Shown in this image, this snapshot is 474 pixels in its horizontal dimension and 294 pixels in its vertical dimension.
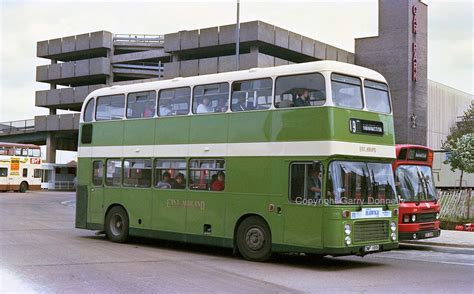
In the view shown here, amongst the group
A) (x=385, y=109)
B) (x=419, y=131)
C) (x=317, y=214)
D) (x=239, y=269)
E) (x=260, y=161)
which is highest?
(x=419, y=131)

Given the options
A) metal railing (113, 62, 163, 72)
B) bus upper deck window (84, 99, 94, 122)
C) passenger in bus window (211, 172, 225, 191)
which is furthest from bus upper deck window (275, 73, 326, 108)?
metal railing (113, 62, 163, 72)

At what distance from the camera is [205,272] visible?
36.4 feet

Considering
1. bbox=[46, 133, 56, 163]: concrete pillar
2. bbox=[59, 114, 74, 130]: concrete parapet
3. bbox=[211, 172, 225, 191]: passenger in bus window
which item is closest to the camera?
bbox=[211, 172, 225, 191]: passenger in bus window

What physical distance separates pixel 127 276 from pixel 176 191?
15.7 ft

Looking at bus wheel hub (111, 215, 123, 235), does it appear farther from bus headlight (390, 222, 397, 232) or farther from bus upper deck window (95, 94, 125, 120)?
bus headlight (390, 222, 397, 232)

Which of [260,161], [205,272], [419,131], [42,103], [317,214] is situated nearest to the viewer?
[205,272]

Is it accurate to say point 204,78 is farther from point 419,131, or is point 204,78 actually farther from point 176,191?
point 419,131

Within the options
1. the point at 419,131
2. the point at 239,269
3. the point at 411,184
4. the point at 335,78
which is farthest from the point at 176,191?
the point at 419,131

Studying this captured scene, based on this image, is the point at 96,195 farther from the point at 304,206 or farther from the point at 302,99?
the point at 302,99

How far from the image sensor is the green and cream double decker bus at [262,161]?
39.3ft

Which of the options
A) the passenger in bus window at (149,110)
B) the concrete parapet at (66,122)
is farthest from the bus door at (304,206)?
the concrete parapet at (66,122)

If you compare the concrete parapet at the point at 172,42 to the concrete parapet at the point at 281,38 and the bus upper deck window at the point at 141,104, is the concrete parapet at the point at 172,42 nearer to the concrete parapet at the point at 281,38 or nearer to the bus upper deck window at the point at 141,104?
the concrete parapet at the point at 281,38

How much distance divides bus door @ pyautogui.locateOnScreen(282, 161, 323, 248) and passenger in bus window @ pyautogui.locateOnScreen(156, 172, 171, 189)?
155 inches

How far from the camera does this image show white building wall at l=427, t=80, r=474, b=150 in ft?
224
